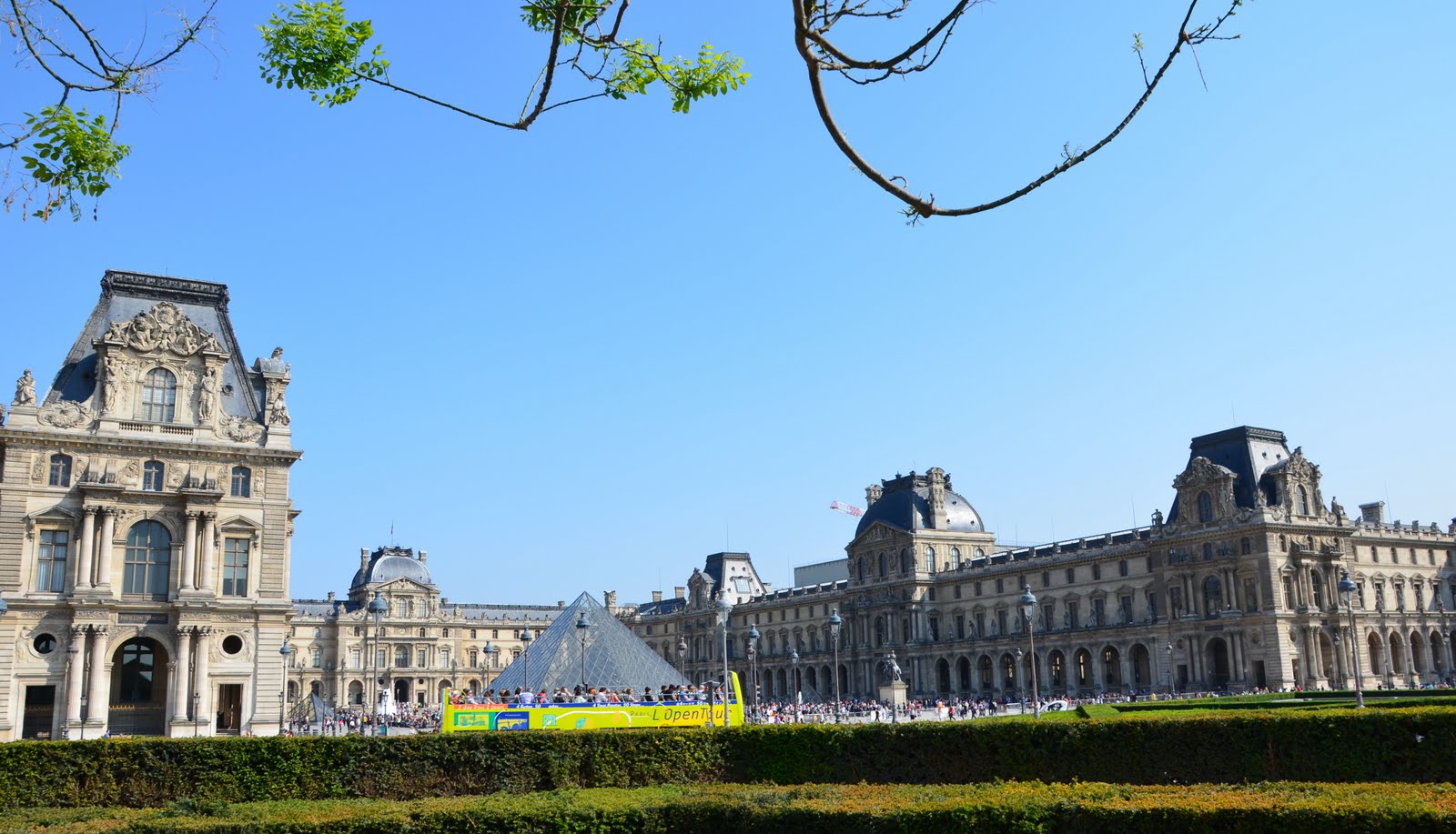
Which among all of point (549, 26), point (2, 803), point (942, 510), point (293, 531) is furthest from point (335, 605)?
point (549, 26)

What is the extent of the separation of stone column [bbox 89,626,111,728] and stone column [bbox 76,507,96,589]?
1383mm

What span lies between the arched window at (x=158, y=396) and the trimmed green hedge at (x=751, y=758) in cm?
2105

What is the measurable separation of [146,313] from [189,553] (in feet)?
25.4

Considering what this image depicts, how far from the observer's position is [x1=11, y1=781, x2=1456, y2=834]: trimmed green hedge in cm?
1045

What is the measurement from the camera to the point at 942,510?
86.1 meters

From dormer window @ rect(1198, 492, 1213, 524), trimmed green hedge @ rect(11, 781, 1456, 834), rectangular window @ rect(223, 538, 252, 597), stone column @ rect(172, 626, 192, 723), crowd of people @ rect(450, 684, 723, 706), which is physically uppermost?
dormer window @ rect(1198, 492, 1213, 524)

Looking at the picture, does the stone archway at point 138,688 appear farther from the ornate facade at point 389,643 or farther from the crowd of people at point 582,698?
the ornate facade at point 389,643

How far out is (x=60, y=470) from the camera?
35.2m

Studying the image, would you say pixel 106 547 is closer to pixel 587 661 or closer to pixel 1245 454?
pixel 587 661

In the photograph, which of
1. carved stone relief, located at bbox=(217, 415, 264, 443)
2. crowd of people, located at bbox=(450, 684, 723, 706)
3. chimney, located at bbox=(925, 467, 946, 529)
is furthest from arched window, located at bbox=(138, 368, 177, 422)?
chimney, located at bbox=(925, 467, 946, 529)

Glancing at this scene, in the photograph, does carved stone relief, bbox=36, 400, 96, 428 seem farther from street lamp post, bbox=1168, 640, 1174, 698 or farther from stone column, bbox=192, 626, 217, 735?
street lamp post, bbox=1168, 640, 1174, 698

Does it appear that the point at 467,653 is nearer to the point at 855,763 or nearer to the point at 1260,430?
the point at 1260,430

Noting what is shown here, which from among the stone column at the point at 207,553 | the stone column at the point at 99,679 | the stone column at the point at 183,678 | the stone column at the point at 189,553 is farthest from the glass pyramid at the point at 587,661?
the stone column at the point at 99,679

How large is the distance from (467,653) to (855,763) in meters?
92.6
